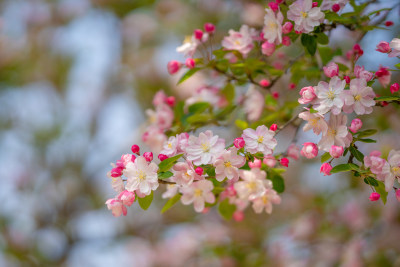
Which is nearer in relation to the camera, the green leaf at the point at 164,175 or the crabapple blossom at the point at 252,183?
the green leaf at the point at 164,175

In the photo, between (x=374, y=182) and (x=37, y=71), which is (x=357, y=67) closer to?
(x=374, y=182)

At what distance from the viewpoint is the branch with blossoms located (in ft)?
2.64

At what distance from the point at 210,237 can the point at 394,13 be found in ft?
6.26

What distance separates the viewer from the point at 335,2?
959mm

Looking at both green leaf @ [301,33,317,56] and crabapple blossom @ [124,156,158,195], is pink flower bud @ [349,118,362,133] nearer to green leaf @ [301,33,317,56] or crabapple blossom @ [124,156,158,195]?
green leaf @ [301,33,317,56]

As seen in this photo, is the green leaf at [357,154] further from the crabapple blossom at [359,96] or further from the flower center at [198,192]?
the flower center at [198,192]

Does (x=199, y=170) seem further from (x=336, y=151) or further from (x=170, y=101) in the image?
(x=170, y=101)

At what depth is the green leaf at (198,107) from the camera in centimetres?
123

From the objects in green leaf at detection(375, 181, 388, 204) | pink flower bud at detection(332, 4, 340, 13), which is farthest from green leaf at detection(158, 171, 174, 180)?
pink flower bud at detection(332, 4, 340, 13)

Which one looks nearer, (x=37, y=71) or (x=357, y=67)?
(x=357, y=67)

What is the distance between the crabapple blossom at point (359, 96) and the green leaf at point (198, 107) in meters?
0.51

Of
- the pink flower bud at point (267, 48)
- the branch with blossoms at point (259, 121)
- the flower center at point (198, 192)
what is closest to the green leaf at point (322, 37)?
the branch with blossoms at point (259, 121)

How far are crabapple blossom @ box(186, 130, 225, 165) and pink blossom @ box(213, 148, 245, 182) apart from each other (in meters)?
0.01

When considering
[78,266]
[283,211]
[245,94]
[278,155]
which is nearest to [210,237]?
[283,211]
